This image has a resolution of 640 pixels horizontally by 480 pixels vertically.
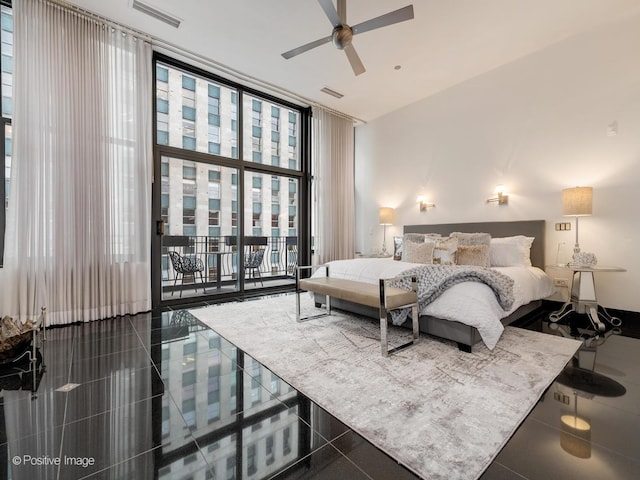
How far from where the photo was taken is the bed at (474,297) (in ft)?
8.12

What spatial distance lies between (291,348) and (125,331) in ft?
6.07

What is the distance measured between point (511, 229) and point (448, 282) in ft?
7.57

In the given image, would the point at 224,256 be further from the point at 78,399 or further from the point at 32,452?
the point at 32,452

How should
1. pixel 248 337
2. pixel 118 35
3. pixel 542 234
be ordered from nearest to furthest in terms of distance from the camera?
pixel 248 337 < pixel 118 35 < pixel 542 234

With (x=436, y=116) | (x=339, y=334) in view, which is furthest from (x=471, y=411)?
(x=436, y=116)

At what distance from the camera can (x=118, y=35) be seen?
3.60 meters

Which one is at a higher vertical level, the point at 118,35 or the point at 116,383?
the point at 118,35

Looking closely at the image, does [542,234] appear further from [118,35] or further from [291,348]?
[118,35]

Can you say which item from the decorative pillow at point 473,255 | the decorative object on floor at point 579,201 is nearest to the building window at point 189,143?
the decorative pillow at point 473,255

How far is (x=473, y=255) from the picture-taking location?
3.71 m

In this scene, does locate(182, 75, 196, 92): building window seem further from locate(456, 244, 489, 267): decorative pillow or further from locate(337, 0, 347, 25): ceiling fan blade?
locate(456, 244, 489, 267): decorative pillow

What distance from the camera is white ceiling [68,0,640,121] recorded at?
324 centimetres

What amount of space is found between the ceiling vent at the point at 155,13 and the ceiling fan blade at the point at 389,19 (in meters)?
2.27

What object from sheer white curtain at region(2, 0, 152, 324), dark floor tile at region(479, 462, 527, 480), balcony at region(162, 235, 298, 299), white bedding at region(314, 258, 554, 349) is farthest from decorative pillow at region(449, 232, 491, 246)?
sheer white curtain at region(2, 0, 152, 324)
